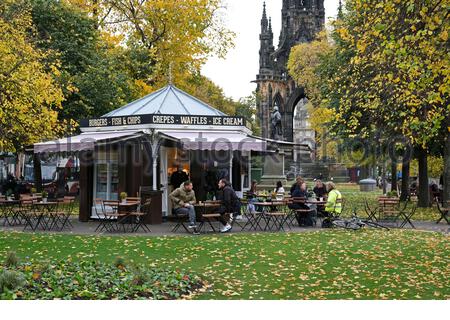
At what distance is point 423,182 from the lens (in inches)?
1126

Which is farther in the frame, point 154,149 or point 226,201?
point 154,149

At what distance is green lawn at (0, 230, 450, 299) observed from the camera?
9.14 m

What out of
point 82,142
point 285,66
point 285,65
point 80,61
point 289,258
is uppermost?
point 285,65

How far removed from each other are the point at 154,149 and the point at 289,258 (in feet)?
23.9

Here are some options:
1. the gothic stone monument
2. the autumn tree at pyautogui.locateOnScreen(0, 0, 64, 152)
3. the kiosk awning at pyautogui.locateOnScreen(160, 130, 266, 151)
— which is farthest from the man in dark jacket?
the gothic stone monument

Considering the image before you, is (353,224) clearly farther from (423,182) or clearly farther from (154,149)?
(423,182)

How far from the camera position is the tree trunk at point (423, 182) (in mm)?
28109

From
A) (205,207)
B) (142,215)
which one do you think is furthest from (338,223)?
(142,215)

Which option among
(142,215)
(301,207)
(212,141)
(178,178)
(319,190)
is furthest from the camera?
(319,190)

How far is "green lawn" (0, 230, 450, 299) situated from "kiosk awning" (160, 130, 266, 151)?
3.21 meters

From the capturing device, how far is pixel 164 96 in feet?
70.2

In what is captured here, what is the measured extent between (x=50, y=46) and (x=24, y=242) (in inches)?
717

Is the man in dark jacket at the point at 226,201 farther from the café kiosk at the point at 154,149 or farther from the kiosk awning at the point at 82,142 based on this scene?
the kiosk awning at the point at 82,142

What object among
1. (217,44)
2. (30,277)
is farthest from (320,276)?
(217,44)
